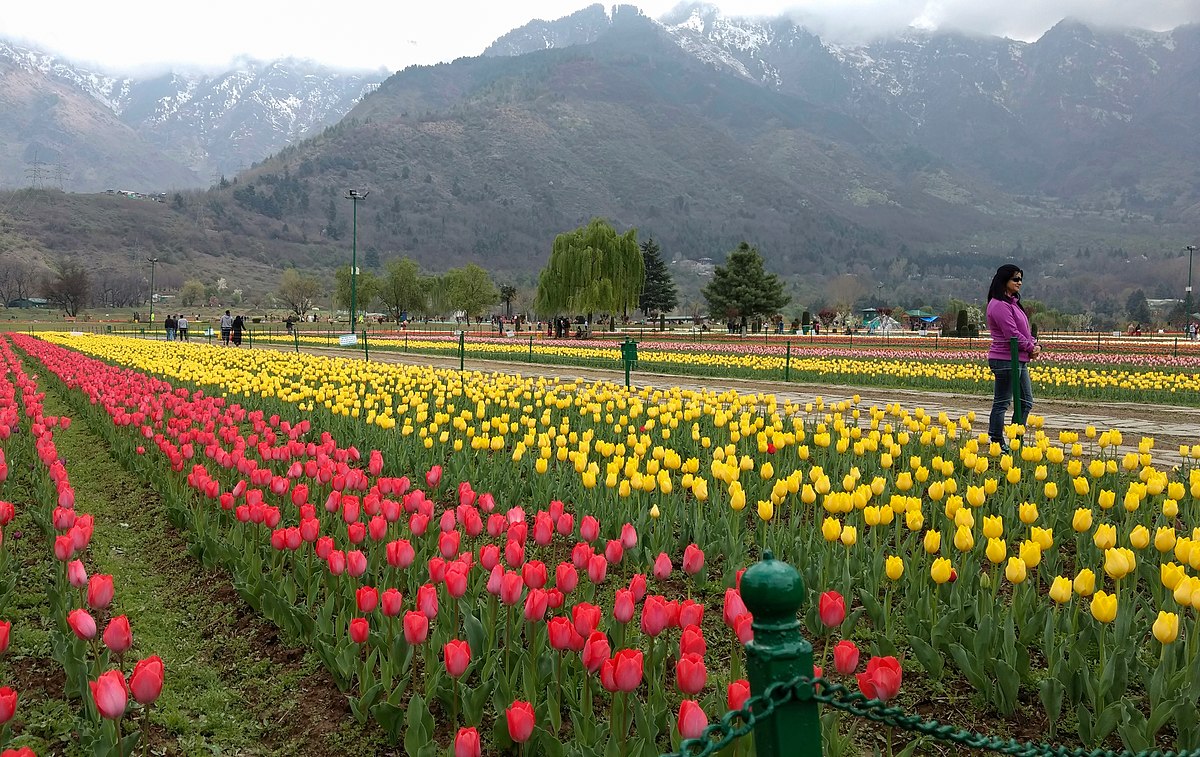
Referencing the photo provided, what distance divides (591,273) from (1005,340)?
123 feet

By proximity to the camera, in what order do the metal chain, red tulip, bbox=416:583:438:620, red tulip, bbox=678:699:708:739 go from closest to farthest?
the metal chain → red tulip, bbox=678:699:708:739 → red tulip, bbox=416:583:438:620

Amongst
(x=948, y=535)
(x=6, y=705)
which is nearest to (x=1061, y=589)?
(x=948, y=535)

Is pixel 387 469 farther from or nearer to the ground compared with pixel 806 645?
nearer to the ground

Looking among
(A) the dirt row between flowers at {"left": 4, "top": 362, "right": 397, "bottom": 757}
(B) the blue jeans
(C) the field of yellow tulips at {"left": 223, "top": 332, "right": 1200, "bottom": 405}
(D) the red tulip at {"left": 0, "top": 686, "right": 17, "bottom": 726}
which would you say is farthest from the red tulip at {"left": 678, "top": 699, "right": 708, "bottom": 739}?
(C) the field of yellow tulips at {"left": 223, "top": 332, "right": 1200, "bottom": 405}

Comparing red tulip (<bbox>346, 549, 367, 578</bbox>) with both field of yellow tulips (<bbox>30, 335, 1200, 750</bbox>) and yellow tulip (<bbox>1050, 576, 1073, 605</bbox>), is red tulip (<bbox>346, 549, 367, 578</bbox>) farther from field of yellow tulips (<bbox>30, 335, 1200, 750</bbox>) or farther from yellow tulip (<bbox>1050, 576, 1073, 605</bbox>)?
yellow tulip (<bbox>1050, 576, 1073, 605</bbox>)

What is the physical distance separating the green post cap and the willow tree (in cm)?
4332

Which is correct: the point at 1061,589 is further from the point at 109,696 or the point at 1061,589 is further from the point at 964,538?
the point at 109,696

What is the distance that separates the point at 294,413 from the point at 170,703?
7240mm

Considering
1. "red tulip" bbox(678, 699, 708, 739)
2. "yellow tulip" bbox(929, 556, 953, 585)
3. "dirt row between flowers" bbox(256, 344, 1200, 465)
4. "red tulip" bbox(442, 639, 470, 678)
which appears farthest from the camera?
"dirt row between flowers" bbox(256, 344, 1200, 465)

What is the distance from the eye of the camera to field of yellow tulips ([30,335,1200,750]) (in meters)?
3.24

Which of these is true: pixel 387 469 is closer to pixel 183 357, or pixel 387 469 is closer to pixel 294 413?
pixel 294 413

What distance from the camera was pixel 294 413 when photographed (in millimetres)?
10445

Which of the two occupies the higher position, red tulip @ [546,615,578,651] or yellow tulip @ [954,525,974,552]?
yellow tulip @ [954,525,974,552]

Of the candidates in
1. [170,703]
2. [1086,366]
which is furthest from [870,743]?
[1086,366]
